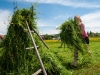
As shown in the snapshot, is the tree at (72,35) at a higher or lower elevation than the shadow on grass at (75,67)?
higher

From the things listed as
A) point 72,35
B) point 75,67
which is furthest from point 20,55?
point 75,67

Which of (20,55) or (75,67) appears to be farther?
(75,67)

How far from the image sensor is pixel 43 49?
28.7 ft

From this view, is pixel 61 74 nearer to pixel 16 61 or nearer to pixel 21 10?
pixel 16 61

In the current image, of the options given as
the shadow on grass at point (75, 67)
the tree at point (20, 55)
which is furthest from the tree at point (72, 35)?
the tree at point (20, 55)

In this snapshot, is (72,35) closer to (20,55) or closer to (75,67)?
(75,67)

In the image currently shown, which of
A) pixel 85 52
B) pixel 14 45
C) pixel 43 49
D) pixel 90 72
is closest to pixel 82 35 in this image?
pixel 85 52

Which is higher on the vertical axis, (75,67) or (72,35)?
(72,35)

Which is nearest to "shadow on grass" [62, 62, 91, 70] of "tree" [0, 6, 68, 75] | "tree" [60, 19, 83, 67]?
"tree" [60, 19, 83, 67]

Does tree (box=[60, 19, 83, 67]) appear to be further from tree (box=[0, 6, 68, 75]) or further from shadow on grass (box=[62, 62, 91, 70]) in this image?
tree (box=[0, 6, 68, 75])

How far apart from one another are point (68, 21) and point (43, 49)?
2.85 metres

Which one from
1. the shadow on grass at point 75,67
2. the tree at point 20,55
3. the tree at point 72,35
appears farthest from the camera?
the tree at point 72,35

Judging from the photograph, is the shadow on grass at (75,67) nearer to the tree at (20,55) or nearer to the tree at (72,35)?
the tree at (72,35)

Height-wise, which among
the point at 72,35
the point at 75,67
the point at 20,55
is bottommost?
the point at 75,67
